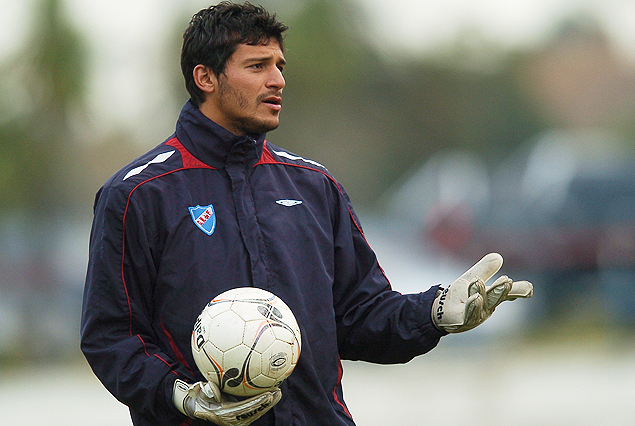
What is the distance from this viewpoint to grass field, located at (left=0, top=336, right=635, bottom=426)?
366 inches

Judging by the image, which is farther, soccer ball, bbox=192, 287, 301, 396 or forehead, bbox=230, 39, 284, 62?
forehead, bbox=230, 39, 284, 62

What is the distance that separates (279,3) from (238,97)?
31.3 m

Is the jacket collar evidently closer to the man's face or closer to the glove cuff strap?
the man's face

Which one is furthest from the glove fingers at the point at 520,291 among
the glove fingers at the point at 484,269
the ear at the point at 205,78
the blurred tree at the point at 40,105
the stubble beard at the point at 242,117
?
the blurred tree at the point at 40,105

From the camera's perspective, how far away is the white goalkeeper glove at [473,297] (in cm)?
376

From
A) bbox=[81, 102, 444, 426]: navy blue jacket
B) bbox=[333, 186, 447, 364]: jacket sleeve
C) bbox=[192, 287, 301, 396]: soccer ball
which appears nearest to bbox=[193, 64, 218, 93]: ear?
bbox=[81, 102, 444, 426]: navy blue jacket

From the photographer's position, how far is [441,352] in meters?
14.9

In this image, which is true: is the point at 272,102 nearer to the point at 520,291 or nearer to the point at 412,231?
the point at 520,291

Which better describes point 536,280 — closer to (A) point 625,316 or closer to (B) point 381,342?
(A) point 625,316

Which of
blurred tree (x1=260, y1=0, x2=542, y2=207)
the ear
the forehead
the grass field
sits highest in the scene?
the forehead

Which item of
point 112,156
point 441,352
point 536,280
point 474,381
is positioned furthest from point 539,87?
point 474,381

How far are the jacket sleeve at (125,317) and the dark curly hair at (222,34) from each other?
744 millimetres

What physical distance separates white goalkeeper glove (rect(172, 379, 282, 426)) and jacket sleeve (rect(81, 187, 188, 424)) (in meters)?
0.10

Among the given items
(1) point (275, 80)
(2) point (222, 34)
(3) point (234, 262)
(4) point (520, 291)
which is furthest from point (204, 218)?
(4) point (520, 291)
